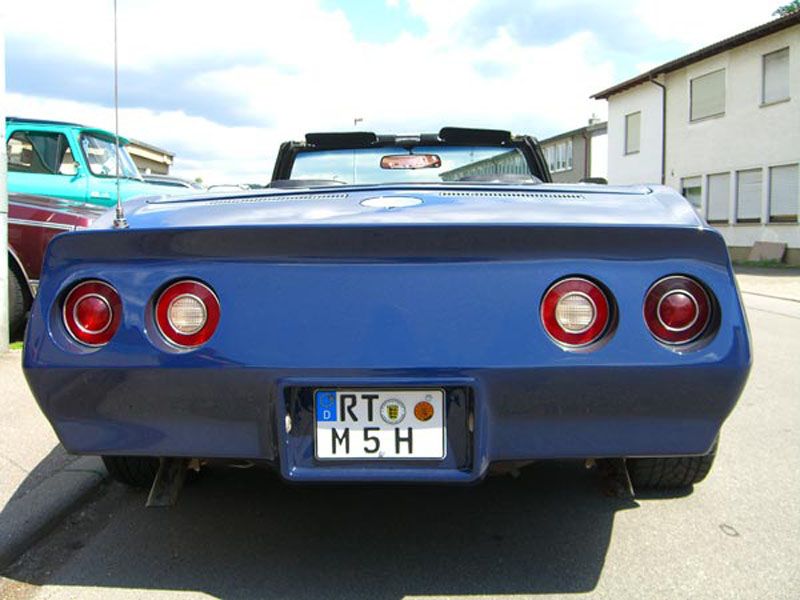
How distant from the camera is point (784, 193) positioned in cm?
1958

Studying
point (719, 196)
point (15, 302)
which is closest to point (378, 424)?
point (15, 302)

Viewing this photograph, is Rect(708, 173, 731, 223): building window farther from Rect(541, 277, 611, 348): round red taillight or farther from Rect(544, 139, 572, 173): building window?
Rect(541, 277, 611, 348): round red taillight

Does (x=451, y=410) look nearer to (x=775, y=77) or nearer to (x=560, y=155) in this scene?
(x=775, y=77)

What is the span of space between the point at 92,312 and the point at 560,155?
3758cm

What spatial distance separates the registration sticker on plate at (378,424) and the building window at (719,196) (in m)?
21.9

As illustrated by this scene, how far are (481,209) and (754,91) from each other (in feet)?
69.3

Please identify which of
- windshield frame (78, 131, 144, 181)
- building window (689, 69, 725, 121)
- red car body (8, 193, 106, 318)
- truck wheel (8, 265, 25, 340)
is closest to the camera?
truck wheel (8, 265, 25, 340)

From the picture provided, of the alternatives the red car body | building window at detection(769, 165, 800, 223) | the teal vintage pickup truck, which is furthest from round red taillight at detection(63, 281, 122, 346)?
building window at detection(769, 165, 800, 223)

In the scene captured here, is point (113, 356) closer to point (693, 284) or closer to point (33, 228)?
point (693, 284)

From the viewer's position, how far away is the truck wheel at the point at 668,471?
9.46 ft

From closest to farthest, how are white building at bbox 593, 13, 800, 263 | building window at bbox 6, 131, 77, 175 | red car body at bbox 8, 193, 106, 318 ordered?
red car body at bbox 8, 193, 106, 318 < building window at bbox 6, 131, 77, 175 < white building at bbox 593, 13, 800, 263

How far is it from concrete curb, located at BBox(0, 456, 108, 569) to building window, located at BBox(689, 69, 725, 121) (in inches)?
878

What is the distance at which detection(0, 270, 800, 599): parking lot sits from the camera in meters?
2.37

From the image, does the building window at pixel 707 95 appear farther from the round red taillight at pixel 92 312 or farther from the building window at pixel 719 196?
the round red taillight at pixel 92 312
